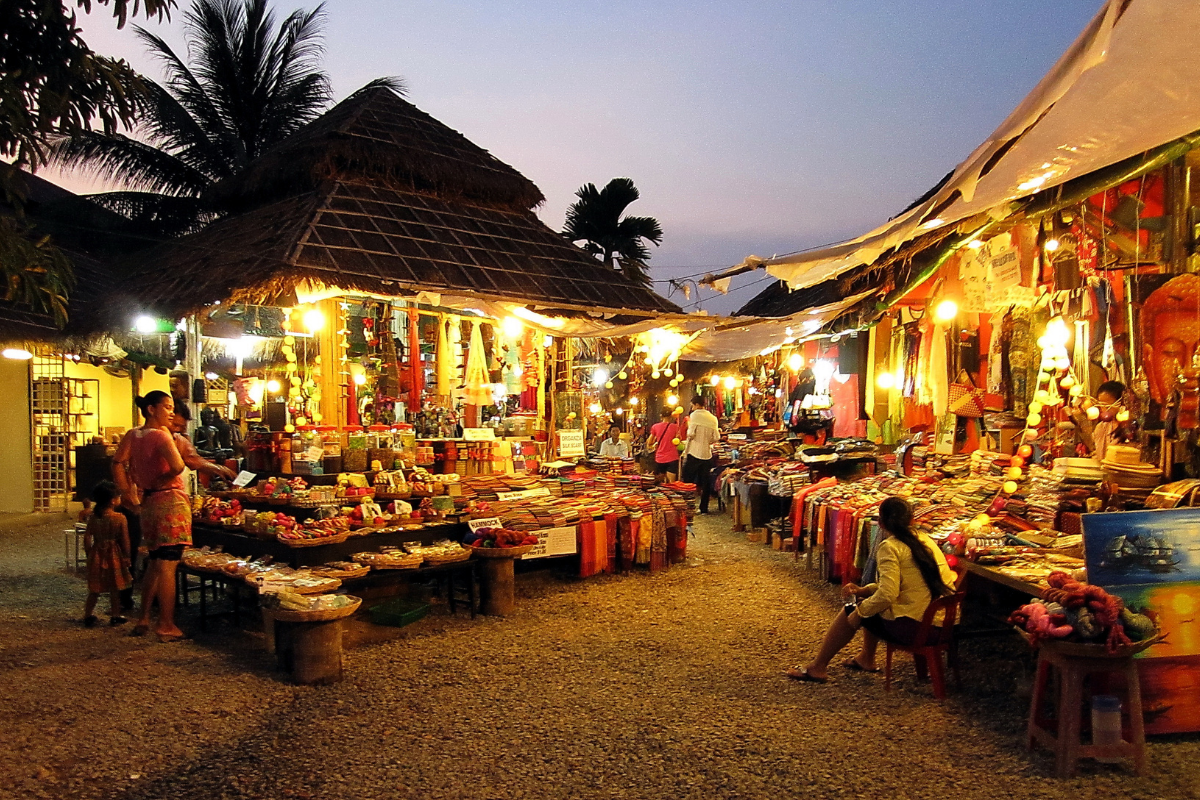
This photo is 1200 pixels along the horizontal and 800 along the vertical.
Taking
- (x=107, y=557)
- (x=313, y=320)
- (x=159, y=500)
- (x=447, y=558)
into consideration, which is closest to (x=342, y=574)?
(x=447, y=558)

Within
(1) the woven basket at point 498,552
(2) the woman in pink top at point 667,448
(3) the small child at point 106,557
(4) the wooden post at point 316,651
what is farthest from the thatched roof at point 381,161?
(4) the wooden post at point 316,651

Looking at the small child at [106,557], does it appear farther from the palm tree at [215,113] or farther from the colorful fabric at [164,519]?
the palm tree at [215,113]

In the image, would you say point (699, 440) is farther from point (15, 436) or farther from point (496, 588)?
point (15, 436)

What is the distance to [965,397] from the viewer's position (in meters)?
8.56

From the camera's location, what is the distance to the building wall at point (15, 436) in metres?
14.1

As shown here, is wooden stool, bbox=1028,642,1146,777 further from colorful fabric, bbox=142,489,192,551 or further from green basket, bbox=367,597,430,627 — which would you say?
colorful fabric, bbox=142,489,192,551

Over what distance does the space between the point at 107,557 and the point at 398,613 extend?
2.51m

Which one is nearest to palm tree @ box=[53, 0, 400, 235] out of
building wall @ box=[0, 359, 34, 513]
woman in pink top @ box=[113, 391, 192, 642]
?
building wall @ box=[0, 359, 34, 513]

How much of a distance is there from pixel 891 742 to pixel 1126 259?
12.9ft

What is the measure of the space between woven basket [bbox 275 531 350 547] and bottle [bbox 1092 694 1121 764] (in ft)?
17.4

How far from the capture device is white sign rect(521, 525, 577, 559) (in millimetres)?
8062

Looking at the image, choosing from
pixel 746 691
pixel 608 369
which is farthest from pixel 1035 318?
pixel 608 369

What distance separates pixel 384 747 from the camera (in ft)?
14.4

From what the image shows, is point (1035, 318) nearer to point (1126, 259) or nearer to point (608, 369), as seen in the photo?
point (1126, 259)
